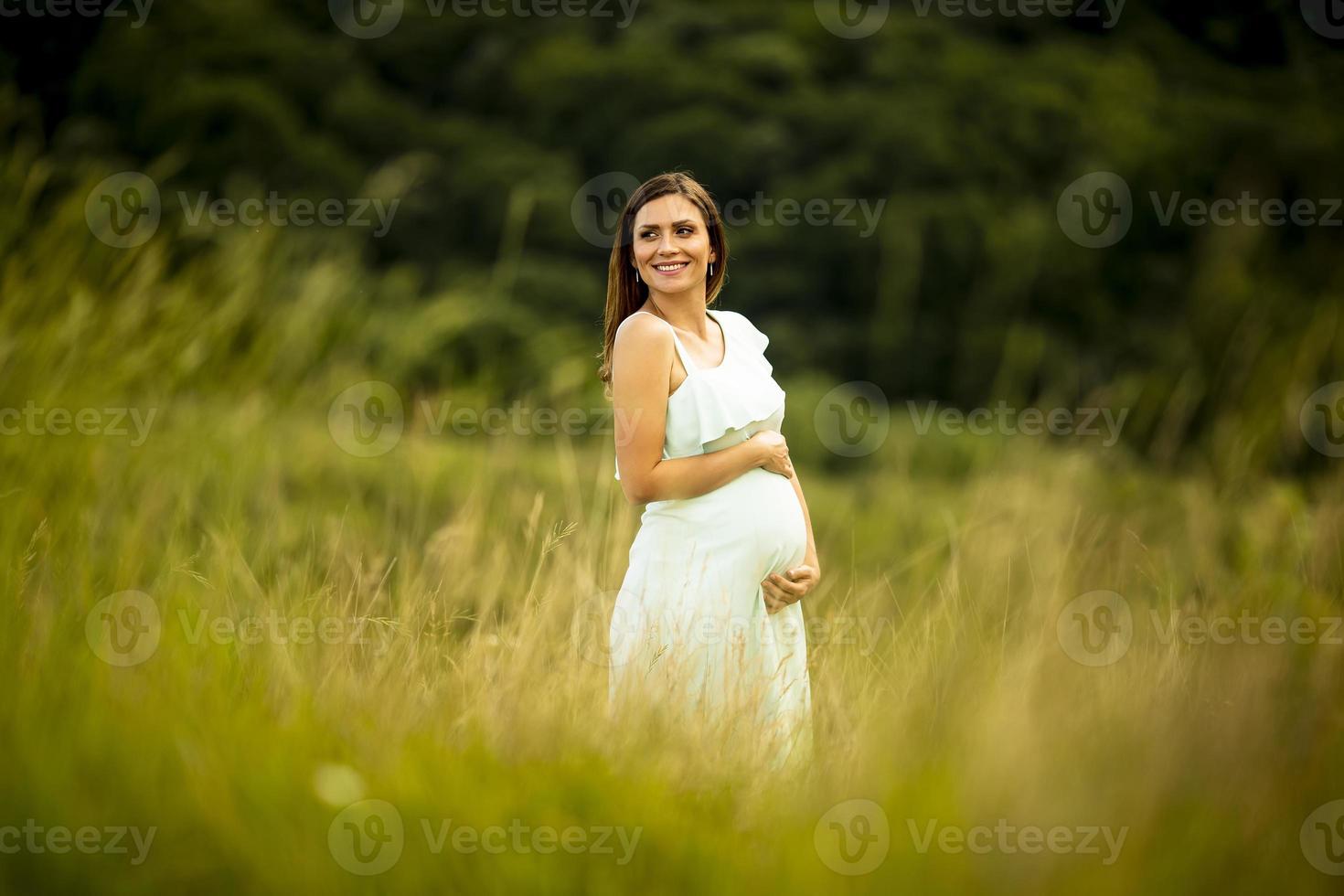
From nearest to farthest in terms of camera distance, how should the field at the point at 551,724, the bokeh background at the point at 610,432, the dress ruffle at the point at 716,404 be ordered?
the field at the point at 551,724 < the bokeh background at the point at 610,432 < the dress ruffle at the point at 716,404

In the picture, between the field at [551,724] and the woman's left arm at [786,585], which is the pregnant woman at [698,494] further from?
the field at [551,724]

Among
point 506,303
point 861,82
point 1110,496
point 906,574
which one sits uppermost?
point 861,82

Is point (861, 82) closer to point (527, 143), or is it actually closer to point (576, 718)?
point (527, 143)

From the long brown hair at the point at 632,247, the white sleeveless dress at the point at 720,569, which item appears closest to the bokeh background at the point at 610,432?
the white sleeveless dress at the point at 720,569

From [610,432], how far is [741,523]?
Result: 2982 millimetres

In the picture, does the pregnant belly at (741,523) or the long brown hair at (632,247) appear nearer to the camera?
the pregnant belly at (741,523)

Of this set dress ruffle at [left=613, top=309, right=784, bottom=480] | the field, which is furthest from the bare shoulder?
the field

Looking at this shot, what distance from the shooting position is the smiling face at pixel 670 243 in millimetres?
2549

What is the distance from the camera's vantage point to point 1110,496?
6.24 meters

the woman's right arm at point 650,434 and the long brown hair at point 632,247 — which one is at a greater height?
the long brown hair at point 632,247

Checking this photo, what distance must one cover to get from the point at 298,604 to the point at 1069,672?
1.66 m

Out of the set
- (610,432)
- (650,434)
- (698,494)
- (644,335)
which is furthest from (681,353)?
(610,432)

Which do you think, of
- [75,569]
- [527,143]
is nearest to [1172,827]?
[75,569]

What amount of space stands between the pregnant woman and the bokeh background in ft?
0.51
